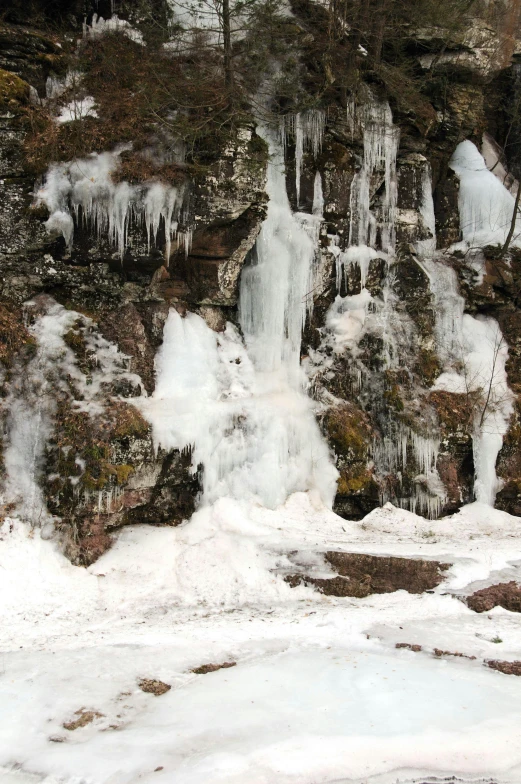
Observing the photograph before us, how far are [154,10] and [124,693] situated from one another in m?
12.6

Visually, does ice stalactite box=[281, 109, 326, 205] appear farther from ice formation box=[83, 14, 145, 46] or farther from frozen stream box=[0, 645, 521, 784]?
frozen stream box=[0, 645, 521, 784]

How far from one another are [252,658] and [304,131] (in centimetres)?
973

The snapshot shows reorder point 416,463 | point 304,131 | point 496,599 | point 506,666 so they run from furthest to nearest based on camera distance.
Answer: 1. point 304,131
2. point 416,463
3. point 496,599
4. point 506,666

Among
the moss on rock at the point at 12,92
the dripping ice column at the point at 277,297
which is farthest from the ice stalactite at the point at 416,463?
the moss on rock at the point at 12,92

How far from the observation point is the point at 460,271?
12406mm

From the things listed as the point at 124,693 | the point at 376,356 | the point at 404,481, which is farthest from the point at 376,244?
the point at 124,693

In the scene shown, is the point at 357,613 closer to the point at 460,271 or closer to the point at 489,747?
the point at 489,747

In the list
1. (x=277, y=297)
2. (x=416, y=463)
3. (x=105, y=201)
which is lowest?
(x=416, y=463)

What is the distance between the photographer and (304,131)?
11.7m

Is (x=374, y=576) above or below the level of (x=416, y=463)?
below

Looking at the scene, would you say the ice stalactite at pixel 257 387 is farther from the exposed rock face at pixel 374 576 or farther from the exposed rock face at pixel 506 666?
the exposed rock face at pixel 506 666

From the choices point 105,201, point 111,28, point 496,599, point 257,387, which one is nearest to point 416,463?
point 257,387

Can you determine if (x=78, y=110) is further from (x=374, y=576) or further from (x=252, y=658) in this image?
(x=252, y=658)

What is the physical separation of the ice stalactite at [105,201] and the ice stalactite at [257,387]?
165 cm
